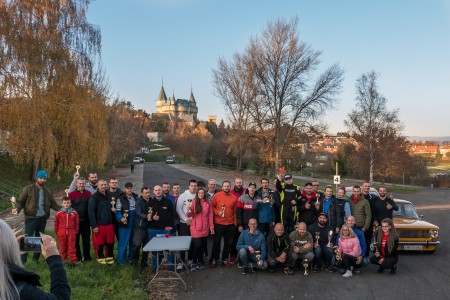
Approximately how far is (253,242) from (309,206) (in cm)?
189

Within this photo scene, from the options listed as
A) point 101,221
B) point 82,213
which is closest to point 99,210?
point 101,221

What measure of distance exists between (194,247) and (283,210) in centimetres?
248

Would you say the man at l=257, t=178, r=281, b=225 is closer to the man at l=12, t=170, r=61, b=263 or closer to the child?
the child

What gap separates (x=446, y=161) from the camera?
294ft

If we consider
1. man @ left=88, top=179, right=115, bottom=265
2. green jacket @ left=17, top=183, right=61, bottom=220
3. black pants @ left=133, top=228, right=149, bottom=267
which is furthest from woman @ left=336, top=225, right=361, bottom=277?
green jacket @ left=17, top=183, right=61, bottom=220

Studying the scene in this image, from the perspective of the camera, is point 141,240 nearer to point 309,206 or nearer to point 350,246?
point 309,206

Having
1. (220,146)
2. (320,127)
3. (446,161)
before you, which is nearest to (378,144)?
(320,127)

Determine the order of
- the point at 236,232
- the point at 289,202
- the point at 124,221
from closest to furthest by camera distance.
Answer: the point at 124,221, the point at 236,232, the point at 289,202

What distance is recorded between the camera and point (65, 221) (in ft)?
28.6

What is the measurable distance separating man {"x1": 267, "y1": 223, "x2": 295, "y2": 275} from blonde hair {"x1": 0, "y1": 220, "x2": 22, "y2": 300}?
6924 millimetres

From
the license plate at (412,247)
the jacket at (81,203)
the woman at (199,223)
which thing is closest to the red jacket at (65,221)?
the jacket at (81,203)

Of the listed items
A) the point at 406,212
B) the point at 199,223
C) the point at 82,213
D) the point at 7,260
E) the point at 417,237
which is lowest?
the point at 417,237

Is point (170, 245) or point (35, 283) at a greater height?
point (35, 283)

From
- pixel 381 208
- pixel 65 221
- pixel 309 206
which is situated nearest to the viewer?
pixel 65 221
